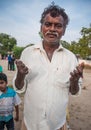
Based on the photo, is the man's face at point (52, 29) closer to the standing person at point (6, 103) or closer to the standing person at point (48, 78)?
the standing person at point (48, 78)

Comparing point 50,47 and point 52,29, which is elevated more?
point 52,29

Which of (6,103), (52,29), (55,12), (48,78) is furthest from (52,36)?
(6,103)

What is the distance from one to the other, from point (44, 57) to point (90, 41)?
3820cm

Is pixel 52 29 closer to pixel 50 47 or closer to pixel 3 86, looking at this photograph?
pixel 50 47

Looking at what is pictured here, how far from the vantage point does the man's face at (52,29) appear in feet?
8.85

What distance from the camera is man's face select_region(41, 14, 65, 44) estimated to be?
2697 millimetres

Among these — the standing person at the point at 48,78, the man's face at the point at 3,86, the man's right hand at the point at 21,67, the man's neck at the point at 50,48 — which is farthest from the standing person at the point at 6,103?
the man's right hand at the point at 21,67

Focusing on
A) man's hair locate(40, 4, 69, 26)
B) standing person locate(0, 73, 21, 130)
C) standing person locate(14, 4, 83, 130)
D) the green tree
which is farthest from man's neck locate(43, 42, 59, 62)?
the green tree

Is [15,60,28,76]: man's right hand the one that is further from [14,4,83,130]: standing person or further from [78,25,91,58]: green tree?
[78,25,91,58]: green tree

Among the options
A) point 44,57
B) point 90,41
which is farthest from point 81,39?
point 44,57

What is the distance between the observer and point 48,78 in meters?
2.59

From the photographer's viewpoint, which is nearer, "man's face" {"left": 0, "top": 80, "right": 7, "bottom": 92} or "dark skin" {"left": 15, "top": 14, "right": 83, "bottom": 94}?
"dark skin" {"left": 15, "top": 14, "right": 83, "bottom": 94}

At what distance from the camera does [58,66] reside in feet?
8.64

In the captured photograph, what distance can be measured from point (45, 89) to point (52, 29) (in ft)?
1.81
